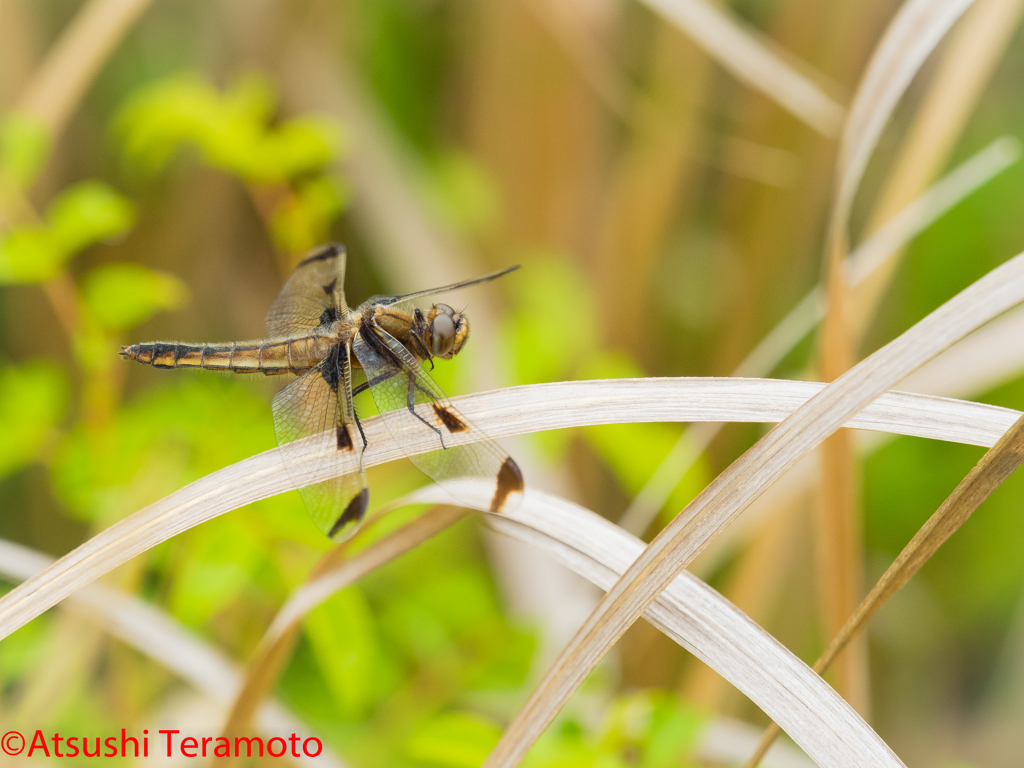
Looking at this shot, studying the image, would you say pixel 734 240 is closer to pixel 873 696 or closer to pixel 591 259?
pixel 591 259

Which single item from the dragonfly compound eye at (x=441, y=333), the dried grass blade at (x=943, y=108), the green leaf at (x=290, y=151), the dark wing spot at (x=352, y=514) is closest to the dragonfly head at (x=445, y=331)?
the dragonfly compound eye at (x=441, y=333)

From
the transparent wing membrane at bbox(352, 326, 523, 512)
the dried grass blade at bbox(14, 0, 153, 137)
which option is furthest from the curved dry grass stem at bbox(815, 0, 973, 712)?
the dried grass blade at bbox(14, 0, 153, 137)

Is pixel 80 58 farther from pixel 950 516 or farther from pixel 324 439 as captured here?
pixel 950 516

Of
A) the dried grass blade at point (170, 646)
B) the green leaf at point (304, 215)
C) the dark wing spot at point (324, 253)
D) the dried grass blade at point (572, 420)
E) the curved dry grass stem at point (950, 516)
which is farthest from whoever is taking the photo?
the green leaf at point (304, 215)

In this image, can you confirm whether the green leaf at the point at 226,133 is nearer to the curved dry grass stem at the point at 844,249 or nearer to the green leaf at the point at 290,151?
the green leaf at the point at 290,151

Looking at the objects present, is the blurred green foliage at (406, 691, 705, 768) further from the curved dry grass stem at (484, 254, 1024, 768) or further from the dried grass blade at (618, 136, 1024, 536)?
the dried grass blade at (618, 136, 1024, 536)

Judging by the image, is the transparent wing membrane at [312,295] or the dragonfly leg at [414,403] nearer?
the dragonfly leg at [414,403]

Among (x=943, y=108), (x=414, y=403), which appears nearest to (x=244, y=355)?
(x=414, y=403)
